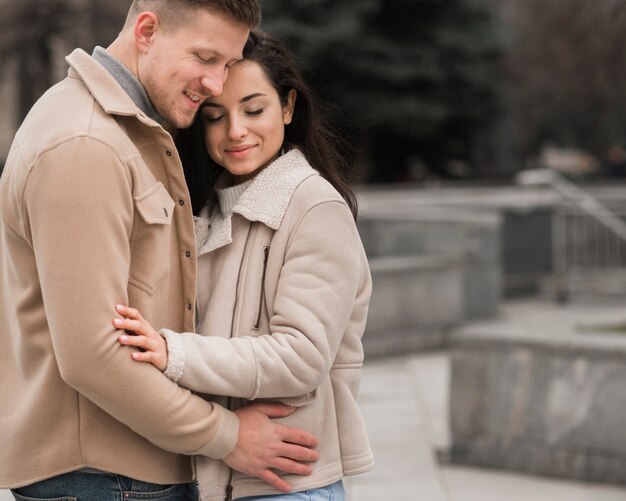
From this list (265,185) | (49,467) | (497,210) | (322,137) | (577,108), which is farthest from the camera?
(577,108)

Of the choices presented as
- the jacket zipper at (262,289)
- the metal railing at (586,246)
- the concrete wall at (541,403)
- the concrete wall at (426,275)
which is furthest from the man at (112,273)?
the metal railing at (586,246)

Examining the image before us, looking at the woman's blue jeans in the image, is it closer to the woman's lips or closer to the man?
the man

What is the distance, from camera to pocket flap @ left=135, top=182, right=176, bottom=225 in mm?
2404

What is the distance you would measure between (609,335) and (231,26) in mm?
4623

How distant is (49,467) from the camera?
246 cm

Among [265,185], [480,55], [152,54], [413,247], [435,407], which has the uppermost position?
[480,55]

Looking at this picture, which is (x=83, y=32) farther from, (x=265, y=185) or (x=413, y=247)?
(x=265, y=185)

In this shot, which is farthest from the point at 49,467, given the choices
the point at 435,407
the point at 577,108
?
the point at 577,108

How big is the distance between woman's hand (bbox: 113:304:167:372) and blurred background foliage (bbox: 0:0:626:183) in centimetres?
1849

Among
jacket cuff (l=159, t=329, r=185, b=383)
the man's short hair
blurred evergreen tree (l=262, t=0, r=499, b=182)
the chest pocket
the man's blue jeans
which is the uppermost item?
blurred evergreen tree (l=262, t=0, r=499, b=182)

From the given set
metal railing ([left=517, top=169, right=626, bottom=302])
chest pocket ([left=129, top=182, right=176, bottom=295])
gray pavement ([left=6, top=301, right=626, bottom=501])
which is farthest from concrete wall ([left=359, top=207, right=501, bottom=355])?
chest pocket ([left=129, top=182, right=176, bottom=295])

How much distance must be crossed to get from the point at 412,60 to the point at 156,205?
24.3 meters

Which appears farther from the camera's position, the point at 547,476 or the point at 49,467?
the point at 547,476

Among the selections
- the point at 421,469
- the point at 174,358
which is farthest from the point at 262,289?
the point at 421,469
